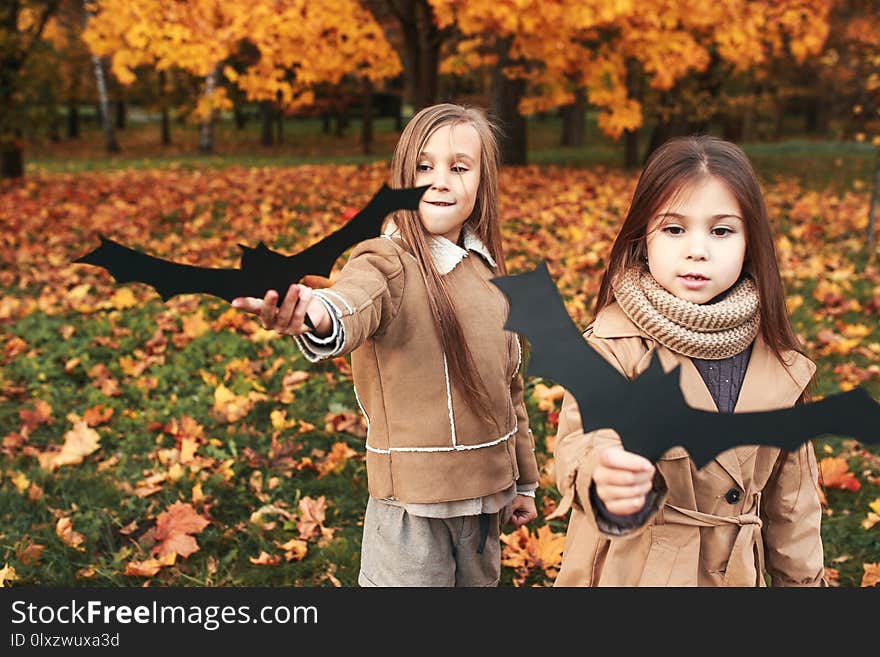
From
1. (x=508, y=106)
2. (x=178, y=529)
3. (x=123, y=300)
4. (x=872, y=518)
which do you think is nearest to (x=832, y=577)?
(x=872, y=518)

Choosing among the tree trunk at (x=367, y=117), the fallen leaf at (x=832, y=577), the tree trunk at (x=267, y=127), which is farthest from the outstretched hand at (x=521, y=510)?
the tree trunk at (x=267, y=127)

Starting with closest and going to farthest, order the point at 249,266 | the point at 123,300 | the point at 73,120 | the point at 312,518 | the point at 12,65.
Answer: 1. the point at 249,266
2. the point at 312,518
3. the point at 123,300
4. the point at 12,65
5. the point at 73,120

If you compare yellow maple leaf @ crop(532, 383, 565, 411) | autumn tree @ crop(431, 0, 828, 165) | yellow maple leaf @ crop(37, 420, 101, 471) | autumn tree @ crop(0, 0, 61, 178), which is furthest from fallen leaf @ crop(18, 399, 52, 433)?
autumn tree @ crop(0, 0, 61, 178)

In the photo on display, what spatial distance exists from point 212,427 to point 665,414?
9.83ft

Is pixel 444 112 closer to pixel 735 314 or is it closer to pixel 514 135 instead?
pixel 735 314

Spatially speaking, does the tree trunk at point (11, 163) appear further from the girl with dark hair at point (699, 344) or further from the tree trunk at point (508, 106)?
the girl with dark hair at point (699, 344)

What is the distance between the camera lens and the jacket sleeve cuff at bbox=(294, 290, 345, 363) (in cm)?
163

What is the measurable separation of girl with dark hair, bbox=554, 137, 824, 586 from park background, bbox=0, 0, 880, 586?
352 mm

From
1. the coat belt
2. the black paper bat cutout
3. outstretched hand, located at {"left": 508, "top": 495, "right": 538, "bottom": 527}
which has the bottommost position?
outstretched hand, located at {"left": 508, "top": 495, "right": 538, "bottom": 527}

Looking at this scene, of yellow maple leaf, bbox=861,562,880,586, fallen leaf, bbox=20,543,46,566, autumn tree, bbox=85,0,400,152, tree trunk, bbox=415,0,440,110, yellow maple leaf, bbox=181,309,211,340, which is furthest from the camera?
tree trunk, bbox=415,0,440,110

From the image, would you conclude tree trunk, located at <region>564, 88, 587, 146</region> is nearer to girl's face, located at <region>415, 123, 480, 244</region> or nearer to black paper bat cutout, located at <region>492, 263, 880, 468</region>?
girl's face, located at <region>415, 123, 480, 244</region>

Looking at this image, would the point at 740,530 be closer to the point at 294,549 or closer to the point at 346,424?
the point at 294,549

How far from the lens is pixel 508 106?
45.4 feet

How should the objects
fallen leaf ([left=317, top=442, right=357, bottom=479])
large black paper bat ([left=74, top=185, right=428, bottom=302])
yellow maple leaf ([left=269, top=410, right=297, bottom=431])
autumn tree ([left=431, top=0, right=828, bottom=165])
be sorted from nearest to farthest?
large black paper bat ([left=74, top=185, right=428, bottom=302]), fallen leaf ([left=317, top=442, right=357, bottom=479]), yellow maple leaf ([left=269, top=410, right=297, bottom=431]), autumn tree ([left=431, top=0, right=828, bottom=165])
